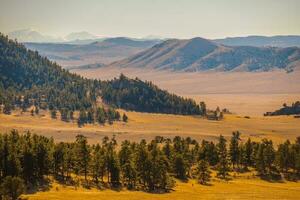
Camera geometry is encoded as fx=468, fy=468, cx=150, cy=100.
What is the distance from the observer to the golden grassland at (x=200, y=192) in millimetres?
101625

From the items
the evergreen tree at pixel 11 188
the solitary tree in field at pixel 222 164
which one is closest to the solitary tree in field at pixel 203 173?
the solitary tree in field at pixel 222 164

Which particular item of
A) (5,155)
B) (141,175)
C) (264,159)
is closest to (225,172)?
(264,159)

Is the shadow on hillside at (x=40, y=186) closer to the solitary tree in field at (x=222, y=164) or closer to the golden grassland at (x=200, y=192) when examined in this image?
the golden grassland at (x=200, y=192)

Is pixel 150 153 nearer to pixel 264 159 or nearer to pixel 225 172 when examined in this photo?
pixel 225 172

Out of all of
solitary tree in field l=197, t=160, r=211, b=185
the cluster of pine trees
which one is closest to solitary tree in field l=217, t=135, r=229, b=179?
the cluster of pine trees

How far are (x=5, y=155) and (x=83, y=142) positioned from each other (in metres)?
21.3

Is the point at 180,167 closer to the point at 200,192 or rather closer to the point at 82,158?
the point at 200,192

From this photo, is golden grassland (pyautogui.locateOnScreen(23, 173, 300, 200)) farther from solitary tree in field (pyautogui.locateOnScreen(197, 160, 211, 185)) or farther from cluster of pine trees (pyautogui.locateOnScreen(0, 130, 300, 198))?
cluster of pine trees (pyautogui.locateOnScreen(0, 130, 300, 198))

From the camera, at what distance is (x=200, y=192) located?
375 feet

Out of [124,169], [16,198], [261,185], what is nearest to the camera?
[16,198]

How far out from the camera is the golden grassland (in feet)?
333

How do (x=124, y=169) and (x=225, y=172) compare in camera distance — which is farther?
(x=225, y=172)

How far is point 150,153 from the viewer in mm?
123062

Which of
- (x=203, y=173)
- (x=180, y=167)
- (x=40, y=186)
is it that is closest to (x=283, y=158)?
(x=203, y=173)
